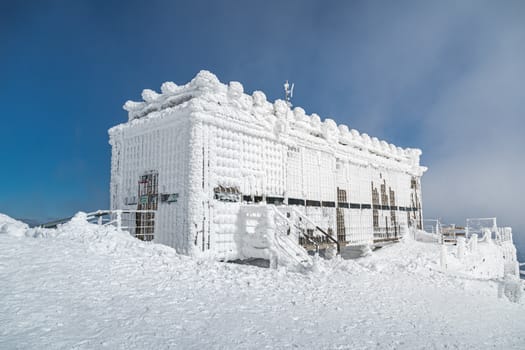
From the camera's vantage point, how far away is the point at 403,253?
17656 mm

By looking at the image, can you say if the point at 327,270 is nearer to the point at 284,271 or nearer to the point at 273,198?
the point at 284,271

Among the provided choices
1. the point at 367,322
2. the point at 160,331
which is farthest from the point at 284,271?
the point at 160,331

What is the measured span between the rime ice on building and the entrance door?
44mm

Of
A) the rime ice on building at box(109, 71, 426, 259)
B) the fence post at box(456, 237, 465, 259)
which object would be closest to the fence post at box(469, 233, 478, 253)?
the fence post at box(456, 237, 465, 259)

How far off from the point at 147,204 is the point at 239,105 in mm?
5539

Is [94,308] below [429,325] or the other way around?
the other way around

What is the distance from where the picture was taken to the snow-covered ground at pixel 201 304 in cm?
489

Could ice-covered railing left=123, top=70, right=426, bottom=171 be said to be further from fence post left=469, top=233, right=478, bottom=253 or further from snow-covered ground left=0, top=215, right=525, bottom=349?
fence post left=469, top=233, right=478, bottom=253

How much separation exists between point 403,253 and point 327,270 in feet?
30.7

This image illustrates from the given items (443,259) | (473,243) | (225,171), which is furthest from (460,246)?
(225,171)

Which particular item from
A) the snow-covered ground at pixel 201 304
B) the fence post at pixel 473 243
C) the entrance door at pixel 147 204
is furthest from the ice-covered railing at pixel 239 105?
the fence post at pixel 473 243

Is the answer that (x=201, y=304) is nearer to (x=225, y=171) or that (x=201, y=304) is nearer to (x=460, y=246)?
(x=225, y=171)

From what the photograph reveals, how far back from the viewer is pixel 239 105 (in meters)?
14.5

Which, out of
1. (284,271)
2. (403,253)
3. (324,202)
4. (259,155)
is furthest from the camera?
(324,202)
